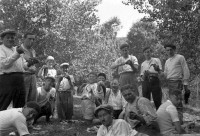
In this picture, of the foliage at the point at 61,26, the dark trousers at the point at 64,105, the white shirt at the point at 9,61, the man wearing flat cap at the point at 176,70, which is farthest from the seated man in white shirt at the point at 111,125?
the foliage at the point at 61,26

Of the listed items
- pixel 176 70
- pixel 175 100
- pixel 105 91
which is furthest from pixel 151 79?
pixel 175 100

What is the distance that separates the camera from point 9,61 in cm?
460

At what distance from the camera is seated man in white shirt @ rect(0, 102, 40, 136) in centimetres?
377

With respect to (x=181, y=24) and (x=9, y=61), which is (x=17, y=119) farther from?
(x=181, y=24)

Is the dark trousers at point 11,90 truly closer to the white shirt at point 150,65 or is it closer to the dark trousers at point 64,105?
the dark trousers at point 64,105

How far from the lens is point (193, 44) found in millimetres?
8969

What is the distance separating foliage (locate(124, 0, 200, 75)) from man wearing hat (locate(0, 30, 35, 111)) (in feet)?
17.7

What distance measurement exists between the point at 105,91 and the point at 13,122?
3.69 m

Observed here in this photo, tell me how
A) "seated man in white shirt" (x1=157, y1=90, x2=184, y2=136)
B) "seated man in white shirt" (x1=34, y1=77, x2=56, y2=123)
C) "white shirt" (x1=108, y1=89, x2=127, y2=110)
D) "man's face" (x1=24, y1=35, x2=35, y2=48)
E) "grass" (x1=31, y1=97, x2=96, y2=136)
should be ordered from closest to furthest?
"seated man in white shirt" (x1=157, y1=90, x2=184, y2=136) → "grass" (x1=31, y1=97, x2=96, y2=136) → "man's face" (x1=24, y1=35, x2=35, y2=48) → "white shirt" (x1=108, y1=89, x2=127, y2=110) → "seated man in white shirt" (x1=34, y1=77, x2=56, y2=123)

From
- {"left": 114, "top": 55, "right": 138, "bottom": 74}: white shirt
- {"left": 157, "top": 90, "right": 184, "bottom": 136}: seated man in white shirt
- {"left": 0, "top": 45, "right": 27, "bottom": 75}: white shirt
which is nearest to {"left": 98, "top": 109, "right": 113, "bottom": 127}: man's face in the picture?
{"left": 157, "top": 90, "right": 184, "bottom": 136}: seated man in white shirt

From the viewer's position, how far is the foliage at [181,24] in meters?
8.50

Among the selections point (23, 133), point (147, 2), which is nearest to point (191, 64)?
point (147, 2)

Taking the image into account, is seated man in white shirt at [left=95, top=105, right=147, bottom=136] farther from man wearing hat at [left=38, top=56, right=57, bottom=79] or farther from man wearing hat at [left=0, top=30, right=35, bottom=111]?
man wearing hat at [left=38, top=56, right=57, bottom=79]

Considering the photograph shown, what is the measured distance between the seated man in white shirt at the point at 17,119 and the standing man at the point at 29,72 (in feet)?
6.46
